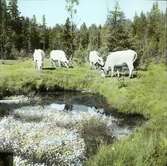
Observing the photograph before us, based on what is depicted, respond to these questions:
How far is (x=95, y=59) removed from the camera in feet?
13.6

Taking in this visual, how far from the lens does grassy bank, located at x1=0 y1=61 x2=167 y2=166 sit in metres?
3.48

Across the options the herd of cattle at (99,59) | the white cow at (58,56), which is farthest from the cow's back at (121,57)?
the white cow at (58,56)

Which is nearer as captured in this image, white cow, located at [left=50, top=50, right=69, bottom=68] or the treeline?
the treeline

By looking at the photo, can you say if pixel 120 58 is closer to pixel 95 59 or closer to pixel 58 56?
pixel 95 59

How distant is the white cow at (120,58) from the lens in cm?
403

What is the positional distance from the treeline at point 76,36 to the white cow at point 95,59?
5 centimetres

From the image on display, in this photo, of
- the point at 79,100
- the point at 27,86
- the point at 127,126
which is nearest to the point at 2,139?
the point at 27,86

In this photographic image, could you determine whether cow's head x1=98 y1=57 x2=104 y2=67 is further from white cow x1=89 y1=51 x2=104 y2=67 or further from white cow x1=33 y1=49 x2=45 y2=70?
white cow x1=33 y1=49 x2=45 y2=70

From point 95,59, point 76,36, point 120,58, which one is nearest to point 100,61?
point 95,59

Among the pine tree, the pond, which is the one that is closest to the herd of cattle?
the pine tree

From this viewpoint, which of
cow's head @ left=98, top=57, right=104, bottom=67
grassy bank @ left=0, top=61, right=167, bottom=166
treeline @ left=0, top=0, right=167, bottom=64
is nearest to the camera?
grassy bank @ left=0, top=61, right=167, bottom=166

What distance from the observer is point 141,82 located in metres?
4.11

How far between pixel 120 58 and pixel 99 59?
194 mm

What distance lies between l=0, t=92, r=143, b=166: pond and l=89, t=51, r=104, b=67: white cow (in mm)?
293
